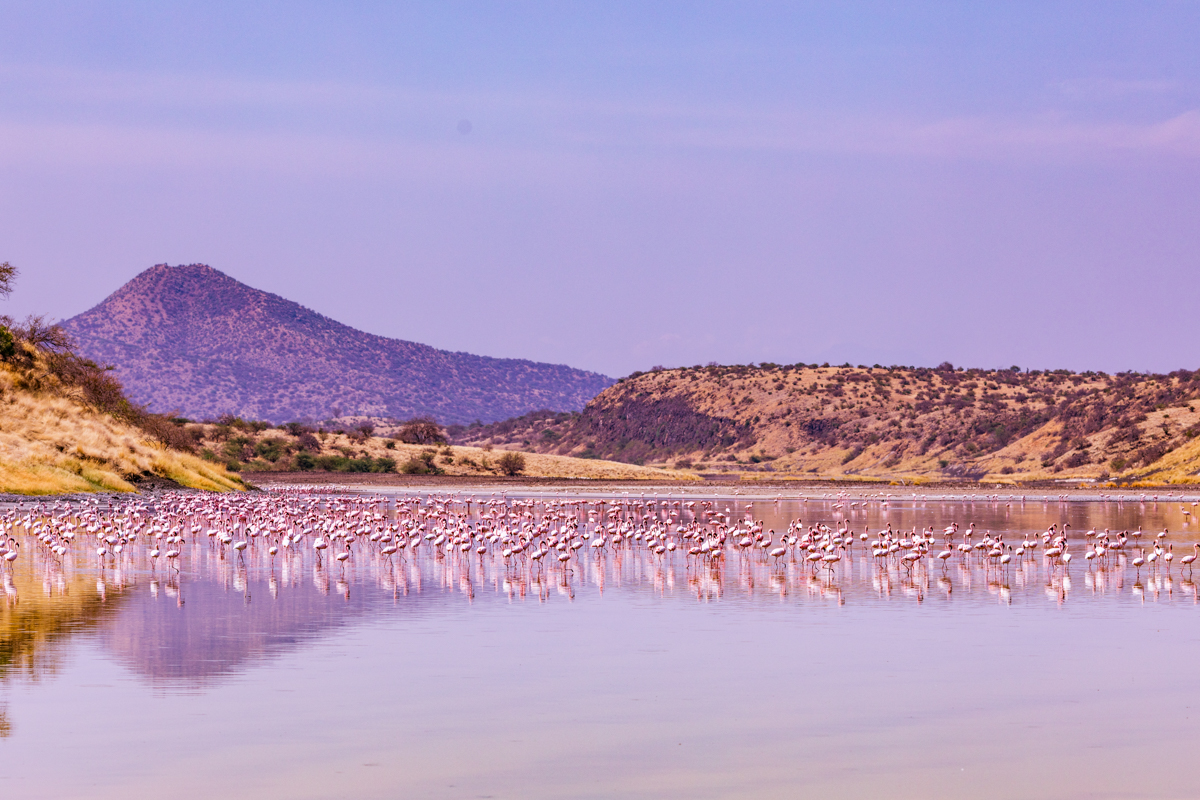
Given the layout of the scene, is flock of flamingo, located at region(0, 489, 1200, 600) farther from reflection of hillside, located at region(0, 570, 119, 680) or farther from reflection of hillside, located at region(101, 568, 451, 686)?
reflection of hillside, located at region(101, 568, 451, 686)

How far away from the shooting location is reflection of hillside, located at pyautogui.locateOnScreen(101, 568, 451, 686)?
11.9m

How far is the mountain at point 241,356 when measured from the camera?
16838 centimetres

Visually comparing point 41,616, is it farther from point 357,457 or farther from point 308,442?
point 308,442

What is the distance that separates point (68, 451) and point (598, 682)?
31640mm

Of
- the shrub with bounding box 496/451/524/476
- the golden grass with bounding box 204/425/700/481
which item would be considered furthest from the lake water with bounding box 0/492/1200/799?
the shrub with bounding box 496/451/524/476

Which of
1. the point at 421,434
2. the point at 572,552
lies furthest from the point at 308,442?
the point at 572,552

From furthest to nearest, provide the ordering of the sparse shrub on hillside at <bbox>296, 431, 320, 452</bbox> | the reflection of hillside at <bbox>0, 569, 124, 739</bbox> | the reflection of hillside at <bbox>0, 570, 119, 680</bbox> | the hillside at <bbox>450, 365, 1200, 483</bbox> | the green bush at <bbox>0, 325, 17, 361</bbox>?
→ 1. the sparse shrub on hillside at <bbox>296, 431, 320, 452</bbox>
2. the hillside at <bbox>450, 365, 1200, 483</bbox>
3. the green bush at <bbox>0, 325, 17, 361</bbox>
4. the reflection of hillside at <bbox>0, 570, 119, 680</bbox>
5. the reflection of hillside at <bbox>0, 569, 124, 739</bbox>

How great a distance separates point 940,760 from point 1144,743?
1.51 metres

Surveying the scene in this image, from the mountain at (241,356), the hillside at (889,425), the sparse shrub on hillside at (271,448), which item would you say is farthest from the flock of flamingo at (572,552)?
the mountain at (241,356)

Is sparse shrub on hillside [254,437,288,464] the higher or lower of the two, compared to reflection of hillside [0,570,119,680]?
higher

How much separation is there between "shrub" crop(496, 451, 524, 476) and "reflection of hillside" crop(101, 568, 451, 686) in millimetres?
54983

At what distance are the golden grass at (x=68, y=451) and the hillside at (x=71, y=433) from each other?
23 mm

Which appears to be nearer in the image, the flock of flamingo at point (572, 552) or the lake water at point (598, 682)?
the lake water at point (598, 682)

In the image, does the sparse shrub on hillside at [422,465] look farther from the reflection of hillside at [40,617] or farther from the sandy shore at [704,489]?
the reflection of hillside at [40,617]
